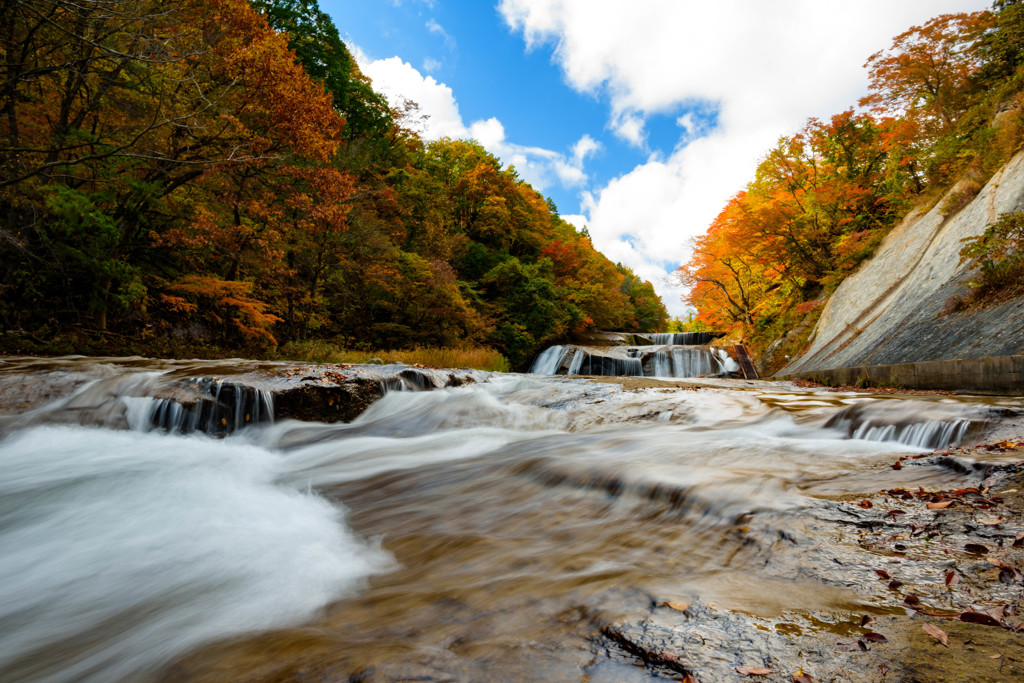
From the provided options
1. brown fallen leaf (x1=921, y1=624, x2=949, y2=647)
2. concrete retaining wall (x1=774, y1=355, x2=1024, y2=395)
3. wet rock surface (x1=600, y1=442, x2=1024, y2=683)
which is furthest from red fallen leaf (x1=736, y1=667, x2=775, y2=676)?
concrete retaining wall (x1=774, y1=355, x2=1024, y2=395)

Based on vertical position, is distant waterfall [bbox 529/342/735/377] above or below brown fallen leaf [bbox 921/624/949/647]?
above

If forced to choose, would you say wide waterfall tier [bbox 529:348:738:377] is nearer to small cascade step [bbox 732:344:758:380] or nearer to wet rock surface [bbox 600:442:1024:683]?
small cascade step [bbox 732:344:758:380]

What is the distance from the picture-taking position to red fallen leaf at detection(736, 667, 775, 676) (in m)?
1.09

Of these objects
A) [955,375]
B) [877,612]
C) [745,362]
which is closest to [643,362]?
[745,362]

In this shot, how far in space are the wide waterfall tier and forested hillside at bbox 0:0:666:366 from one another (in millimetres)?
2475

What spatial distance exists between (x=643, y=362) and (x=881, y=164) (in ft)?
34.6

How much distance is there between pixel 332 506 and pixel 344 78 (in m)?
25.0

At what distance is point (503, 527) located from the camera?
2.69m

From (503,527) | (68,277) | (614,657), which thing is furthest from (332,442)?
(68,277)

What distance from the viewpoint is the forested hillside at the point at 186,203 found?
834cm

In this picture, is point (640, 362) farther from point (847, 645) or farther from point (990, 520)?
point (847, 645)

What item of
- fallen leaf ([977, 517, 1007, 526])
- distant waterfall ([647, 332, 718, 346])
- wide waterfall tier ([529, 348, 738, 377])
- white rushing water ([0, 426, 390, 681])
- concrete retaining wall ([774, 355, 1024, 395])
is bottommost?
white rushing water ([0, 426, 390, 681])

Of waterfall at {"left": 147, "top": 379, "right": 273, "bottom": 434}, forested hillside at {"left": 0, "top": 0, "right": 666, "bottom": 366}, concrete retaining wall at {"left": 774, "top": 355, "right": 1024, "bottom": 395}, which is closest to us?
concrete retaining wall at {"left": 774, "top": 355, "right": 1024, "bottom": 395}

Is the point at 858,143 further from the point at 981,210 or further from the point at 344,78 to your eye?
the point at 344,78
